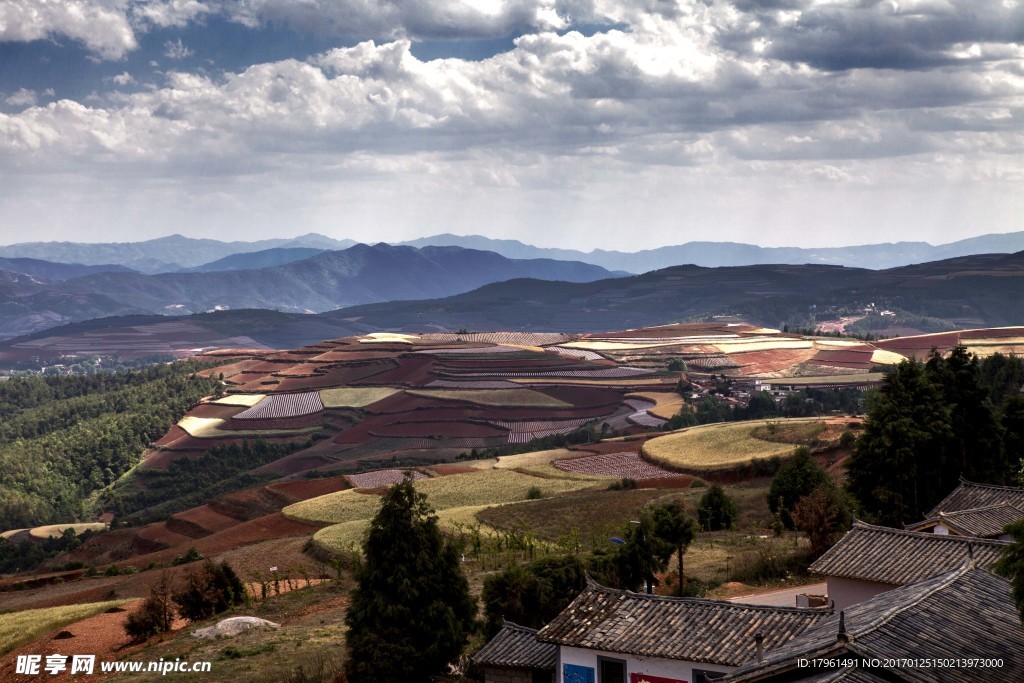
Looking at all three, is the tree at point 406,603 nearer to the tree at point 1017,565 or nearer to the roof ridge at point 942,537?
the roof ridge at point 942,537

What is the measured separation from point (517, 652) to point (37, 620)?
30.9 metres

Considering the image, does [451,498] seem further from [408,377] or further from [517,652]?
[408,377]

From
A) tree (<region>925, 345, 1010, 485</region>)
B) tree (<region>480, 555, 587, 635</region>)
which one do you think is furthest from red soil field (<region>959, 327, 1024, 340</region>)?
tree (<region>480, 555, 587, 635</region>)

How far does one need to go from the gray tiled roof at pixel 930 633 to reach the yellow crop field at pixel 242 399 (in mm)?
162050

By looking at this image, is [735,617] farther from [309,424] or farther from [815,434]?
[309,424]

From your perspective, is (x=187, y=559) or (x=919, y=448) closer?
(x=919, y=448)

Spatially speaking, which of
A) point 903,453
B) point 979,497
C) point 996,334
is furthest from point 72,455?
point 996,334

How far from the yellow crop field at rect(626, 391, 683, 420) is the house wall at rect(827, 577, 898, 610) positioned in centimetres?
11052

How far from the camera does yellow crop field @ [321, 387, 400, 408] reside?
178625 millimetres

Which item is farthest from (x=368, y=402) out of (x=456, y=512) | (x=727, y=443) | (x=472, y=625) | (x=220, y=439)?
(x=472, y=625)

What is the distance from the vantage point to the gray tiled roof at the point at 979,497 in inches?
1810

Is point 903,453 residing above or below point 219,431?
above

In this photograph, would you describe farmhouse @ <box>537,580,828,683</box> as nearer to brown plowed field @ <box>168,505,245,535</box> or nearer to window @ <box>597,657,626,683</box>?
window @ <box>597,657,626,683</box>

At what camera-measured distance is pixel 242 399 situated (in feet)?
619
